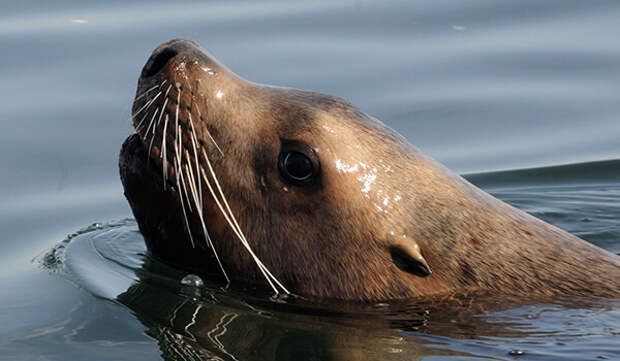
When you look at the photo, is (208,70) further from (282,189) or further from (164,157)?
→ (282,189)

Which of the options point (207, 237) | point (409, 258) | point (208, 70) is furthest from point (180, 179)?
point (409, 258)

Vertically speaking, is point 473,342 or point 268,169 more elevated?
point 268,169

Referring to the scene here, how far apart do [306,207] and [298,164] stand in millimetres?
230

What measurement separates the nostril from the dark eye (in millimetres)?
855

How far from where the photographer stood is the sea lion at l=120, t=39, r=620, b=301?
6.50 meters

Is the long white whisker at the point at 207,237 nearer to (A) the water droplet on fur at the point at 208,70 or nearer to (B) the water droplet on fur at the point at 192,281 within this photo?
(B) the water droplet on fur at the point at 192,281

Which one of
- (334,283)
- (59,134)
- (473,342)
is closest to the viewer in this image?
(473,342)

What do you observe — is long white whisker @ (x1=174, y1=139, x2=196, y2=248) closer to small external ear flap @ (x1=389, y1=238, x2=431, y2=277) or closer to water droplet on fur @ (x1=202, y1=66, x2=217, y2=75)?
water droplet on fur @ (x1=202, y1=66, x2=217, y2=75)

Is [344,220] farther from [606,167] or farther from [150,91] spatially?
[606,167]

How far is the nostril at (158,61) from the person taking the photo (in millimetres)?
6816

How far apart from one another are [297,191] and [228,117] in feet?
1.82

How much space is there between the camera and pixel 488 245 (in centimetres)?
664

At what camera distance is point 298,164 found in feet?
21.4

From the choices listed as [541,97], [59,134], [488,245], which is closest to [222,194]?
[488,245]
